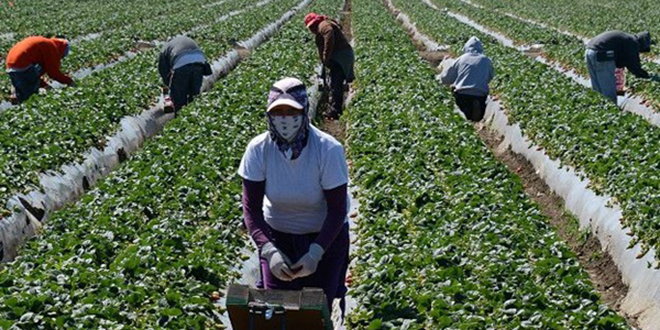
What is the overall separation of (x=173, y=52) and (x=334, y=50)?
118 inches

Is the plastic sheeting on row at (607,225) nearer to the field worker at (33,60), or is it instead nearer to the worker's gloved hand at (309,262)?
the worker's gloved hand at (309,262)

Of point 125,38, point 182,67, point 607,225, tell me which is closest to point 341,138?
point 182,67

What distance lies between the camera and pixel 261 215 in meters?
5.52

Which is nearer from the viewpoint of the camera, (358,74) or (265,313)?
(265,313)

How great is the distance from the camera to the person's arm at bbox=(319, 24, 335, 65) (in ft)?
51.4

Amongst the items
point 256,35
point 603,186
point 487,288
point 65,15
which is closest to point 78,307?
point 487,288

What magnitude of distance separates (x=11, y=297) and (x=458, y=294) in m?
3.26

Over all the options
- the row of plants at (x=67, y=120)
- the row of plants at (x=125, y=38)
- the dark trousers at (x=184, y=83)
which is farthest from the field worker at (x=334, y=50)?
the row of plants at (x=125, y=38)

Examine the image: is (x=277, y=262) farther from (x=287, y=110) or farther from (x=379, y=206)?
(x=379, y=206)

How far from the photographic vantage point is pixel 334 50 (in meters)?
16.0

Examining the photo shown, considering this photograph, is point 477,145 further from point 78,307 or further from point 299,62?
point 299,62

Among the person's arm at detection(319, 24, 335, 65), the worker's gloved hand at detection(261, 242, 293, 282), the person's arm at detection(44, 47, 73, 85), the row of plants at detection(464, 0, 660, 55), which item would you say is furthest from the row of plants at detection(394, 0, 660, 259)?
the row of plants at detection(464, 0, 660, 55)

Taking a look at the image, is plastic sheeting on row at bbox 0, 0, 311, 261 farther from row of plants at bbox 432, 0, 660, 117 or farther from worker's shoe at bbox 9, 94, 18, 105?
row of plants at bbox 432, 0, 660, 117

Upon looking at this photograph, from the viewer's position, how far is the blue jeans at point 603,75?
51.9 ft
